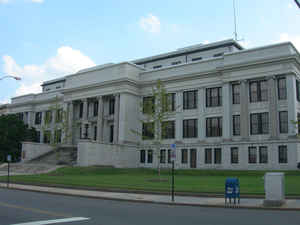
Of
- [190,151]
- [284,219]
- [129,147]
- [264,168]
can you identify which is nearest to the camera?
[284,219]

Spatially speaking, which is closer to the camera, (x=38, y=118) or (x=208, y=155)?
(x=208, y=155)

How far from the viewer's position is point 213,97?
50.4m

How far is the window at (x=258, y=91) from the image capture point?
149 feet

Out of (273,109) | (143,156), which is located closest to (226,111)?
(273,109)

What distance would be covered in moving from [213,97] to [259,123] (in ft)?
26.7

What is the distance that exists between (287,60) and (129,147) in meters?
26.0

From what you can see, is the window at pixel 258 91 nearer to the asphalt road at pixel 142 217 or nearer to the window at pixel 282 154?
the window at pixel 282 154

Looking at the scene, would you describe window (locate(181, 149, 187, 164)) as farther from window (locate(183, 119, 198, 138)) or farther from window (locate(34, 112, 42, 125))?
window (locate(34, 112, 42, 125))

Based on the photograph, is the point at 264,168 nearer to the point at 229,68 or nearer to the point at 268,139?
the point at 268,139

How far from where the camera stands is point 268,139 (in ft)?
142

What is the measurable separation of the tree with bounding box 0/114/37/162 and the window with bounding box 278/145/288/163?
1698 inches

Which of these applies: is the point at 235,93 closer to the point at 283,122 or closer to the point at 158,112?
the point at 283,122

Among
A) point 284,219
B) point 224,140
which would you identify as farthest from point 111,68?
point 284,219

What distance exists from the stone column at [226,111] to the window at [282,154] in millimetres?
6637
